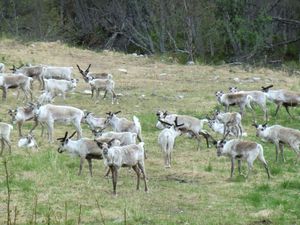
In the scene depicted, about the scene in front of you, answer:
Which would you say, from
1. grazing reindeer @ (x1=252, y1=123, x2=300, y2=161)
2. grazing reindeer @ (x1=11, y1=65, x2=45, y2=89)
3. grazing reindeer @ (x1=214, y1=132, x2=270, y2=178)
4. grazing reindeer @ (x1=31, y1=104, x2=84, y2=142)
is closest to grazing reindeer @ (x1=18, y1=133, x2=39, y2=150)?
grazing reindeer @ (x1=31, y1=104, x2=84, y2=142)

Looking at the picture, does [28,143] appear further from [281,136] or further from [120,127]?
[281,136]

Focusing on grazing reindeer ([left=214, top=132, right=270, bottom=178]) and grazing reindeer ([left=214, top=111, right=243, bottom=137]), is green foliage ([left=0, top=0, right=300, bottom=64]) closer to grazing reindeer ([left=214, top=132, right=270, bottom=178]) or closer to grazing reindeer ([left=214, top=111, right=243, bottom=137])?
grazing reindeer ([left=214, top=111, right=243, bottom=137])

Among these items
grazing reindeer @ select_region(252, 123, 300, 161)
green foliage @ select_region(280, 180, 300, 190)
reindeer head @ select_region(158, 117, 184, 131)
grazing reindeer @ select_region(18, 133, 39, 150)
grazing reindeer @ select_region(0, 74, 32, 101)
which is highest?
grazing reindeer @ select_region(0, 74, 32, 101)

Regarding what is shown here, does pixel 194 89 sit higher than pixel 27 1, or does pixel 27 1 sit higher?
pixel 27 1

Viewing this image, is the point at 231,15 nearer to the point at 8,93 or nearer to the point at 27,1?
the point at 27,1

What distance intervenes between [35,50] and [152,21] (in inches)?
600

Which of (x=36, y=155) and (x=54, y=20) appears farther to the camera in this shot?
(x=54, y=20)

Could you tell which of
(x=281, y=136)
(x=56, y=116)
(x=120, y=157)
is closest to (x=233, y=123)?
(x=281, y=136)

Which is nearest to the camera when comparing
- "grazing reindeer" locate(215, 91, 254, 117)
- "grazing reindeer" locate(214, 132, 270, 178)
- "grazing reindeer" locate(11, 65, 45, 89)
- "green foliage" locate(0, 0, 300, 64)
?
"grazing reindeer" locate(214, 132, 270, 178)

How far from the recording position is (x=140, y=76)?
29125mm

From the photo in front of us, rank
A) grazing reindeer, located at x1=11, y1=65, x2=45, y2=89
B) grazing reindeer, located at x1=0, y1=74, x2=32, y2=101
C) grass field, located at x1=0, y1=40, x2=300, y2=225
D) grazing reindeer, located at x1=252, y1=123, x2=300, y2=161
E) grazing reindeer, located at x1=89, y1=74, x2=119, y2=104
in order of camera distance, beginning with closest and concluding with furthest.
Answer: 1. grass field, located at x1=0, y1=40, x2=300, y2=225
2. grazing reindeer, located at x1=252, y1=123, x2=300, y2=161
3. grazing reindeer, located at x1=0, y1=74, x2=32, y2=101
4. grazing reindeer, located at x1=89, y1=74, x2=119, y2=104
5. grazing reindeer, located at x1=11, y1=65, x2=45, y2=89

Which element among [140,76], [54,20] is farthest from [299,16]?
[140,76]

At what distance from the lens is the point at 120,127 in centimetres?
1672

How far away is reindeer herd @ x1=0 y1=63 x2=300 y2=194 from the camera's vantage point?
1332 centimetres
